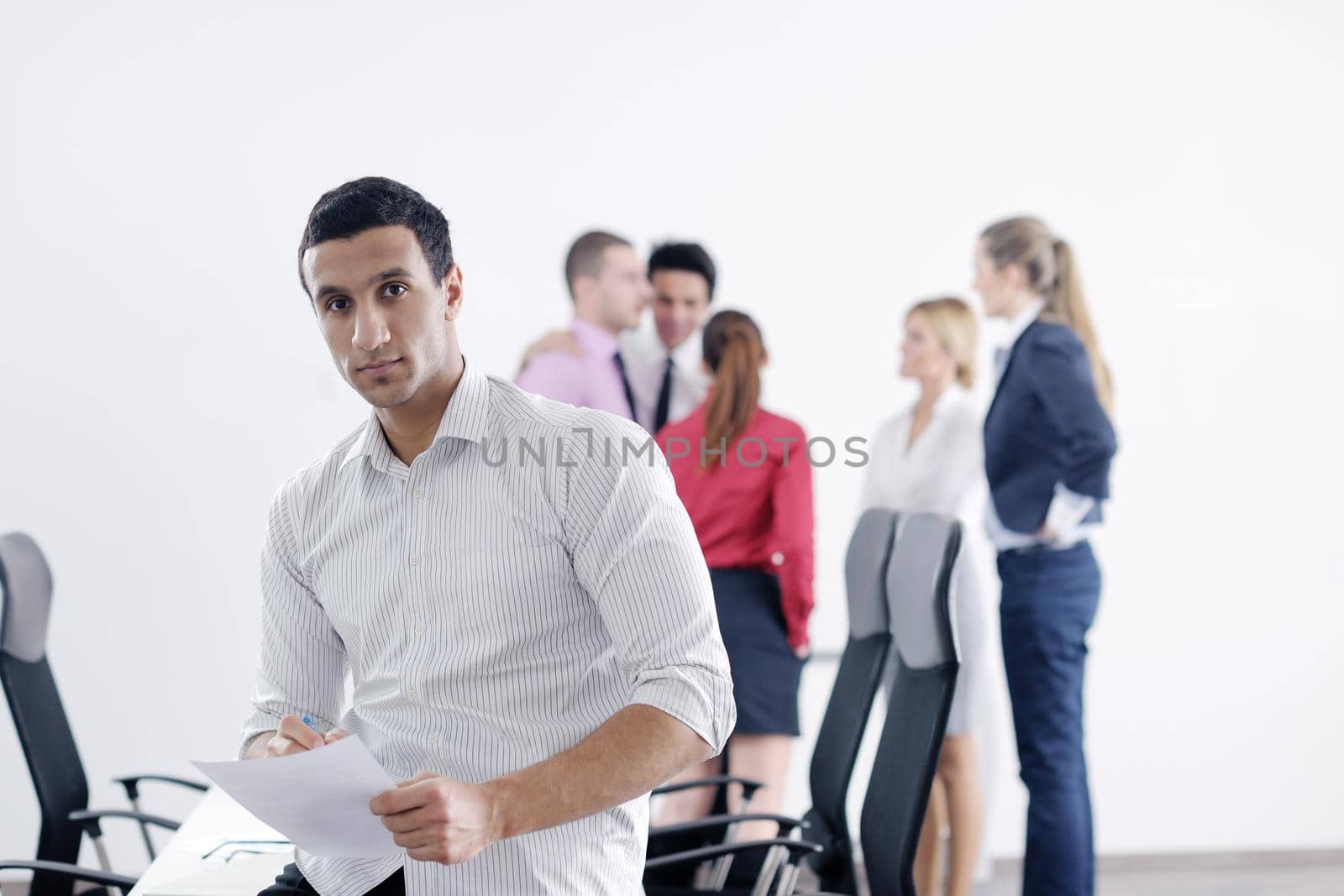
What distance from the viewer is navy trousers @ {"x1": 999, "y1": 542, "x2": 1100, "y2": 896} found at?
9.93 ft

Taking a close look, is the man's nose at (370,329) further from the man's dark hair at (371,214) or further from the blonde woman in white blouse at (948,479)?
the blonde woman in white blouse at (948,479)

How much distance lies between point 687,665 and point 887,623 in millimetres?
1115

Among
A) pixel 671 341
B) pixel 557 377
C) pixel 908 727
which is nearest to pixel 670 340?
pixel 671 341

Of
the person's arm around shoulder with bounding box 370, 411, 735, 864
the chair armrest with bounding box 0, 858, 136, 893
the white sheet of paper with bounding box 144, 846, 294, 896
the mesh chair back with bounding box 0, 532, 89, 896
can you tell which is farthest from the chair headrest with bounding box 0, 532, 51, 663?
the person's arm around shoulder with bounding box 370, 411, 735, 864

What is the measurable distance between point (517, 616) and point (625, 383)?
2.28 m

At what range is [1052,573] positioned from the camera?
304cm

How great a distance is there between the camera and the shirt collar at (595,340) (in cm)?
365

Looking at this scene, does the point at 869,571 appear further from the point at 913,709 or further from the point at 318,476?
the point at 318,476

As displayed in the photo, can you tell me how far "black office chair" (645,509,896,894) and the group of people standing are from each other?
25.5 inches

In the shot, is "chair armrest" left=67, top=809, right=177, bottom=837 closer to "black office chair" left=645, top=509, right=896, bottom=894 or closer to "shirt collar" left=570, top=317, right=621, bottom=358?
"black office chair" left=645, top=509, right=896, bottom=894

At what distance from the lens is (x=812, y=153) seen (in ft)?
12.7

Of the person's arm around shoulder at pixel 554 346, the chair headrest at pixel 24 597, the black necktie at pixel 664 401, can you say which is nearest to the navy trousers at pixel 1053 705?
the black necktie at pixel 664 401

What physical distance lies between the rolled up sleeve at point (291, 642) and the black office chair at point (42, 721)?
0.85m

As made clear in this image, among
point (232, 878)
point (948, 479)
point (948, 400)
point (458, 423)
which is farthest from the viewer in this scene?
point (948, 400)
